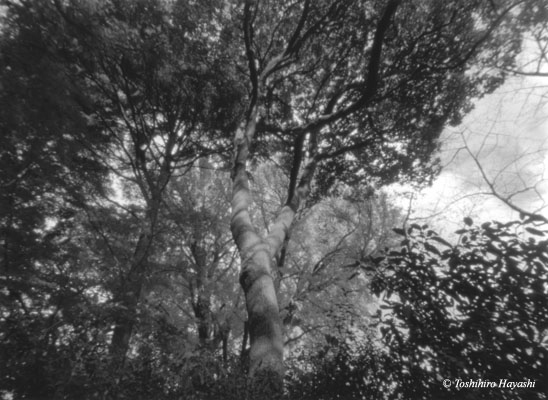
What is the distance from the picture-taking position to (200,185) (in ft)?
36.2

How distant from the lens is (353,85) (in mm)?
7203

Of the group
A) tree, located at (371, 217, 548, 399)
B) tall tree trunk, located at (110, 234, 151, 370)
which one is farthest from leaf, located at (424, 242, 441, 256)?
tall tree trunk, located at (110, 234, 151, 370)

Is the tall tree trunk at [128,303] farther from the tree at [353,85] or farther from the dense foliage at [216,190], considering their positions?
the tree at [353,85]

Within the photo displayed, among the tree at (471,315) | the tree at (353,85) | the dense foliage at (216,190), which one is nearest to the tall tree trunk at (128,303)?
the dense foliage at (216,190)

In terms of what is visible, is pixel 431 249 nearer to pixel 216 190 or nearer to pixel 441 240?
pixel 441 240

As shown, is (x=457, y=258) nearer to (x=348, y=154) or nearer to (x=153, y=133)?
(x=348, y=154)

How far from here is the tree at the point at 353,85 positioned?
5.70 m

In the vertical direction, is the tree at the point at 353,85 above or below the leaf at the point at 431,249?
above

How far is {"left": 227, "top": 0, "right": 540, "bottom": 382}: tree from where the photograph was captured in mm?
5699

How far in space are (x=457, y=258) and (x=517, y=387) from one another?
104 centimetres

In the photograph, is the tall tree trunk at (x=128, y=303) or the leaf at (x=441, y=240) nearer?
the leaf at (x=441, y=240)

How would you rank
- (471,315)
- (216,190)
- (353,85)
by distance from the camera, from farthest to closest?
(216,190) → (353,85) → (471,315)

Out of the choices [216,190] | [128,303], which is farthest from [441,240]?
[216,190]

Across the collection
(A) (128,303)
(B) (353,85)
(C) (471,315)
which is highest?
(B) (353,85)
